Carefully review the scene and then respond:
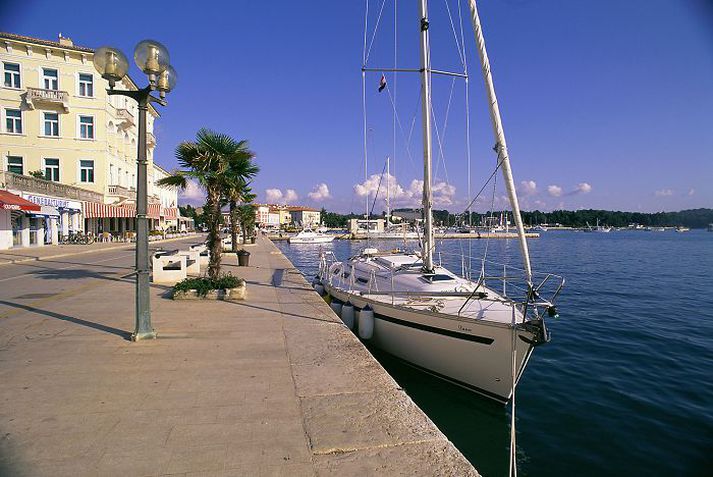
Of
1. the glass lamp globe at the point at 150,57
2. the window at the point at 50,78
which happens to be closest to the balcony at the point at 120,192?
the window at the point at 50,78

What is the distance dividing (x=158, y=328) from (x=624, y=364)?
36.2ft

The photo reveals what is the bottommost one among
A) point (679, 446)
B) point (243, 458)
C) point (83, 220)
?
point (679, 446)

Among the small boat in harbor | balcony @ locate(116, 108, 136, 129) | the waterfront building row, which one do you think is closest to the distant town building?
the waterfront building row

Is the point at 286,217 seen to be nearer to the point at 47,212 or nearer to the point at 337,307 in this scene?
the point at 47,212

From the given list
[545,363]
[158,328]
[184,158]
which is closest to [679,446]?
[545,363]

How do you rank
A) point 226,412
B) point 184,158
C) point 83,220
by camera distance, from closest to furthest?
point 226,412
point 184,158
point 83,220

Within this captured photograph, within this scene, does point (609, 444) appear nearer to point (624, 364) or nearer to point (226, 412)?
point (624, 364)

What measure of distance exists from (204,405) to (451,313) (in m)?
5.08

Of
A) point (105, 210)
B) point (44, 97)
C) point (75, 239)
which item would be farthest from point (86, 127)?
point (75, 239)

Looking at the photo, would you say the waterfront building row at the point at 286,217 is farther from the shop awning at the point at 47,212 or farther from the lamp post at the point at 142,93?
the lamp post at the point at 142,93

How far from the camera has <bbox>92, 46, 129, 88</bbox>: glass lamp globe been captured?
22.0 ft

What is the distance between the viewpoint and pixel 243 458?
3.49 m

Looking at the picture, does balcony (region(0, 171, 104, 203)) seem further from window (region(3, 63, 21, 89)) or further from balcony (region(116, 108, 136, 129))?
window (region(3, 63, 21, 89))

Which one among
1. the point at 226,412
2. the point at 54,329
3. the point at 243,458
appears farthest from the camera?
the point at 54,329
